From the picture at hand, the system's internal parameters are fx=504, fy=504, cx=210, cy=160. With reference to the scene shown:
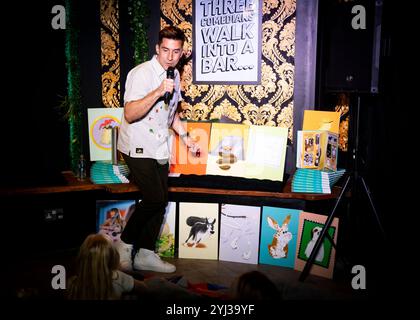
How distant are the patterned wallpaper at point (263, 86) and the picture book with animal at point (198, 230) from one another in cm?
76

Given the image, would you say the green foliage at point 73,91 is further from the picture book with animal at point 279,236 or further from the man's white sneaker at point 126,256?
the picture book with animal at point 279,236

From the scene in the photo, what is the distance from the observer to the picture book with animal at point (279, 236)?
3742 mm

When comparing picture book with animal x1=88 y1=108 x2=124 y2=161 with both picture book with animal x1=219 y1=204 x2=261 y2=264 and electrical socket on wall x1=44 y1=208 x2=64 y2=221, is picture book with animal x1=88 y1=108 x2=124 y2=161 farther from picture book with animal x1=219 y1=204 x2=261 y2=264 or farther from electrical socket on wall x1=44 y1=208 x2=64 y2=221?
picture book with animal x1=219 y1=204 x2=261 y2=264

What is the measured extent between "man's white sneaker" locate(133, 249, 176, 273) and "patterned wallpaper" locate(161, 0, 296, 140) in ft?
3.95

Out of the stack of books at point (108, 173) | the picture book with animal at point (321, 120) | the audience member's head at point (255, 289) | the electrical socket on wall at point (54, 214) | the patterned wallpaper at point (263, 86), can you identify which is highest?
the patterned wallpaper at point (263, 86)

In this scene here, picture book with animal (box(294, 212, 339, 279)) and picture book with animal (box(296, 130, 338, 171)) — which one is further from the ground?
picture book with animal (box(296, 130, 338, 171))

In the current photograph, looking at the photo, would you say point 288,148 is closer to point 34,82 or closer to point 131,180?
point 131,180

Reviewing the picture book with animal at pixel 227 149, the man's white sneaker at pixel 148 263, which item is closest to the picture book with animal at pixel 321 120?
the picture book with animal at pixel 227 149

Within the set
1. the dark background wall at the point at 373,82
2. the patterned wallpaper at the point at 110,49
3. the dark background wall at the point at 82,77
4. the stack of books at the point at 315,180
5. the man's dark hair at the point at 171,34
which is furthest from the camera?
the patterned wallpaper at the point at 110,49

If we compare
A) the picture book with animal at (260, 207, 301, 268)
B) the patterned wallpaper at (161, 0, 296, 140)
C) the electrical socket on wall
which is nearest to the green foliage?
the electrical socket on wall

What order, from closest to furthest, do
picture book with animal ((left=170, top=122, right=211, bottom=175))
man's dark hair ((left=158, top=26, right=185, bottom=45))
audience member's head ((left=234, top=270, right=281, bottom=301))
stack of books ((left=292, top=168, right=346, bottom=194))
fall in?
audience member's head ((left=234, top=270, right=281, bottom=301)) → man's dark hair ((left=158, top=26, right=185, bottom=45)) → stack of books ((left=292, top=168, right=346, bottom=194)) → picture book with animal ((left=170, top=122, right=211, bottom=175))

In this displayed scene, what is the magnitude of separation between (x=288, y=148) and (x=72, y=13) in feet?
6.59

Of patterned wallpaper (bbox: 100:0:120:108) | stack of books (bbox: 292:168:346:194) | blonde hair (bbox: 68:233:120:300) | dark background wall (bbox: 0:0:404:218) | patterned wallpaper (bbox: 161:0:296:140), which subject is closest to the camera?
blonde hair (bbox: 68:233:120:300)

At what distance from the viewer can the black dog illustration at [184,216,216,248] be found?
3.95 m
